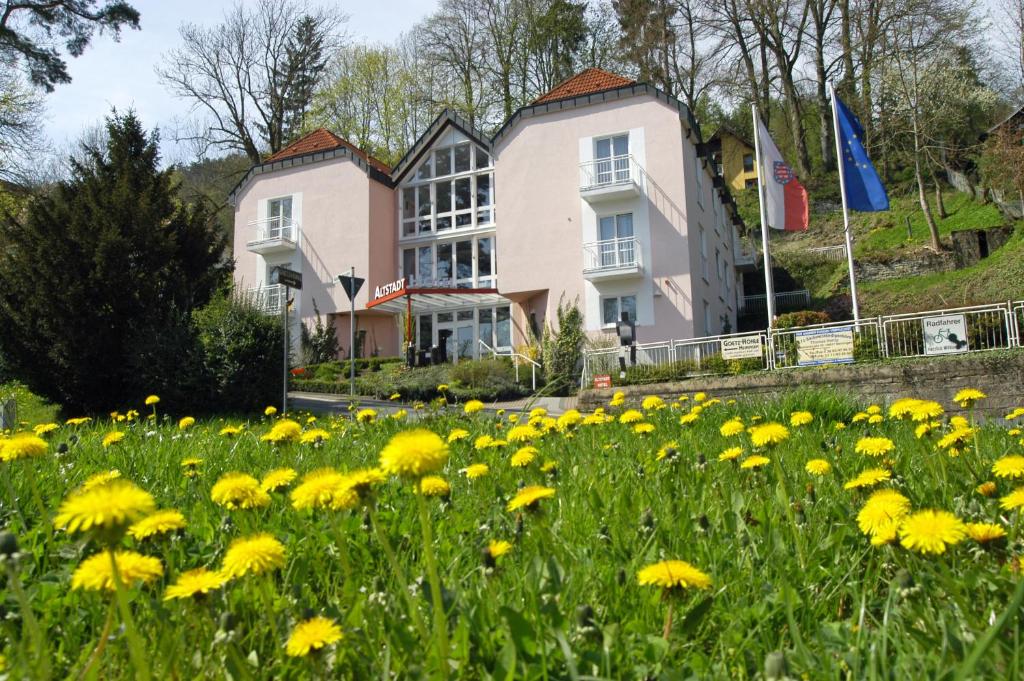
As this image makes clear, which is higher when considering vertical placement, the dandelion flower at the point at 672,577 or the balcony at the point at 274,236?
the balcony at the point at 274,236

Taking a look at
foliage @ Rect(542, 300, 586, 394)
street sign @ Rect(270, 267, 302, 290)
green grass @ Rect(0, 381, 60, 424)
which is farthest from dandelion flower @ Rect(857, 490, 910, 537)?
foliage @ Rect(542, 300, 586, 394)

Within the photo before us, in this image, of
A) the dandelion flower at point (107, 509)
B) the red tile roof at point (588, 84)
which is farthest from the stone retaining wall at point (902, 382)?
the red tile roof at point (588, 84)

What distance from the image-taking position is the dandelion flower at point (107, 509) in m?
1.05

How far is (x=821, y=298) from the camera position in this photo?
34.3 metres

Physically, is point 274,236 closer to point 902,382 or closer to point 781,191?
point 781,191

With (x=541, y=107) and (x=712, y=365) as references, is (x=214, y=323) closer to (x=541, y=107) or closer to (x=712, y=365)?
(x=712, y=365)

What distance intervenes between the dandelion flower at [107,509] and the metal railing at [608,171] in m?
24.6

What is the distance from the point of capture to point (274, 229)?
32188 millimetres

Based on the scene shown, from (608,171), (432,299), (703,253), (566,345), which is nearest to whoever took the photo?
(566,345)

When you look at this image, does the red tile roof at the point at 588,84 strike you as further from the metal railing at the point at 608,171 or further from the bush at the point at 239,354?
the bush at the point at 239,354

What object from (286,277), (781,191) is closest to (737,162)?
(781,191)

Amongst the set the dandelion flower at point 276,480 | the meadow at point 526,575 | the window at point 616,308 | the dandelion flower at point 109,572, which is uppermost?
the window at point 616,308

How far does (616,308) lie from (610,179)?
4.90 m

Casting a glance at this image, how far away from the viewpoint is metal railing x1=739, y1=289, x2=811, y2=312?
35.1 metres
